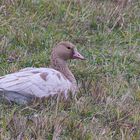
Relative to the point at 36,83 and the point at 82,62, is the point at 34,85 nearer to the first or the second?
the point at 36,83

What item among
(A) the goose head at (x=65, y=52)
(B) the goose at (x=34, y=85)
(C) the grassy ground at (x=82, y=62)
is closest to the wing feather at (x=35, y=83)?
(B) the goose at (x=34, y=85)

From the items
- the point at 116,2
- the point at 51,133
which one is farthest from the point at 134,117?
the point at 116,2

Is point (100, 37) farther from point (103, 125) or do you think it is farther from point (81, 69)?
point (103, 125)

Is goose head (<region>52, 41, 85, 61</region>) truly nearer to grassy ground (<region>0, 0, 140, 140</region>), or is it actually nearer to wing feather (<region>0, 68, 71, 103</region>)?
grassy ground (<region>0, 0, 140, 140</region>)

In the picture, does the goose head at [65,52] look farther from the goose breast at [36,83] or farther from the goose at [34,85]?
the goose breast at [36,83]

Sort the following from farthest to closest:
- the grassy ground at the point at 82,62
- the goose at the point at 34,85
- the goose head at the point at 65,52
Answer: the goose head at the point at 65,52
the goose at the point at 34,85
the grassy ground at the point at 82,62

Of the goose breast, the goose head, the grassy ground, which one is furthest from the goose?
the goose head

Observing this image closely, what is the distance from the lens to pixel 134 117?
6574mm

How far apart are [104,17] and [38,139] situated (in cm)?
366

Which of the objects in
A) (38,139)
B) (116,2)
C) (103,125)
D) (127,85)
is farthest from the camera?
(116,2)

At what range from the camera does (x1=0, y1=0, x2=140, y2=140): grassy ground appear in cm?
622

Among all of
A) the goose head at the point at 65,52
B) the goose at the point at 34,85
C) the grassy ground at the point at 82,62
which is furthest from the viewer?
the goose head at the point at 65,52

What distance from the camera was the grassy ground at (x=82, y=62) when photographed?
622 cm

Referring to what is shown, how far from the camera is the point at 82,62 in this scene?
8.07m
